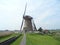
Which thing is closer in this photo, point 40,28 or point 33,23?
point 33,23

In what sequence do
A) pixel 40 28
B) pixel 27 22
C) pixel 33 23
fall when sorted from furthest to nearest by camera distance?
pixel 40 28, pixel 33 23, pixel 27 22

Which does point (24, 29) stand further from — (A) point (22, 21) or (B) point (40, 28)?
(B) point (40, 28)

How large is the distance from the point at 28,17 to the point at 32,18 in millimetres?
3991

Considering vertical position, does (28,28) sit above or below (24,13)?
below

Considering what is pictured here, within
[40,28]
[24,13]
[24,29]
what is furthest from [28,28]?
[40,28]

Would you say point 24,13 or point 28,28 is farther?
point 24,13

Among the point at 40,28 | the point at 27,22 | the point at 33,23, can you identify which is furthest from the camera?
the point at 40,28

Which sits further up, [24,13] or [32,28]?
[24,13]

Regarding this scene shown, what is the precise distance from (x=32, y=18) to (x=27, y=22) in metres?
5.74

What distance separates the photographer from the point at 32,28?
331ft

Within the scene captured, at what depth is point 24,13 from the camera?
344 feet

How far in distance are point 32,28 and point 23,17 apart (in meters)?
9.36

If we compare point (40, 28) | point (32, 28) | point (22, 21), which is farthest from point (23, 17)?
point (40, 28)

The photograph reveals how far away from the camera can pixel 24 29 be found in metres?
99.5
